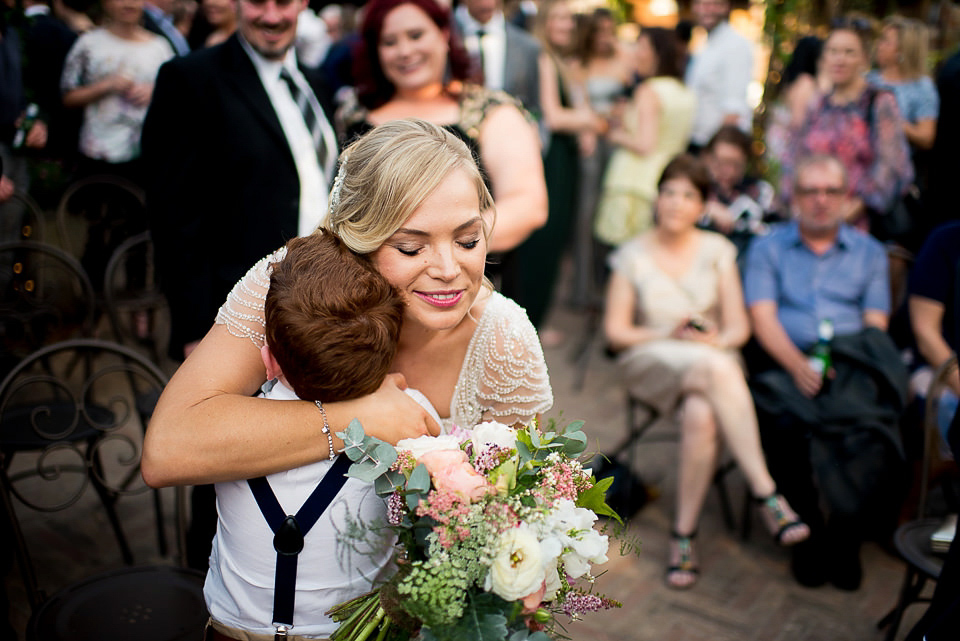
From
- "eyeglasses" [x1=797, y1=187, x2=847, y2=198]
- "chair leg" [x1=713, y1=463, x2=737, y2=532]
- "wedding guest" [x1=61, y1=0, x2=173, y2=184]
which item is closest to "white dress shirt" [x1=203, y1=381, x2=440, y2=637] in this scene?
"chair leg" [x1=713, y1=463, x2=737, y2=532]

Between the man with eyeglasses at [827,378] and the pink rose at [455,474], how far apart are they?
2637 millimetres

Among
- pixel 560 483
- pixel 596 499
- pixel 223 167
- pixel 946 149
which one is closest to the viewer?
pixel 560 483

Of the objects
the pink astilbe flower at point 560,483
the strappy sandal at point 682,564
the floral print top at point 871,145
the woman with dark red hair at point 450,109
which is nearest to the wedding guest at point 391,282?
the pink astilbe flower at point 560,483

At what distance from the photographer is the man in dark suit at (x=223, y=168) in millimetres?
2721

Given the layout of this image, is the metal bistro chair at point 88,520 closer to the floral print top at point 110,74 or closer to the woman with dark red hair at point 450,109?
the woman with dark red hair at point 450,109

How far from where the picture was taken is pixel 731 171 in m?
5.06

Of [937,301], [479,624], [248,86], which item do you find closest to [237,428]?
[479,624]

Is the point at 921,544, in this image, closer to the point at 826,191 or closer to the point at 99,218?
the point at 826,191

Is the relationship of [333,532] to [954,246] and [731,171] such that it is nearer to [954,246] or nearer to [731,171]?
[954,246]

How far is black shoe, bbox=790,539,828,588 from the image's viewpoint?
3.57 meters

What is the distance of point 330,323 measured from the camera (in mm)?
1579

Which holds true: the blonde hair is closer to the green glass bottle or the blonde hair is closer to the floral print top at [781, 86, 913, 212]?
the floral print top at [781, 86, 913, 212]

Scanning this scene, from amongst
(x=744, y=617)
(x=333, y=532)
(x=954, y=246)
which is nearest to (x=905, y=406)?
(x=954, y=246)

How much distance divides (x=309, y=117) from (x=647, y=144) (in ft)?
12.8
